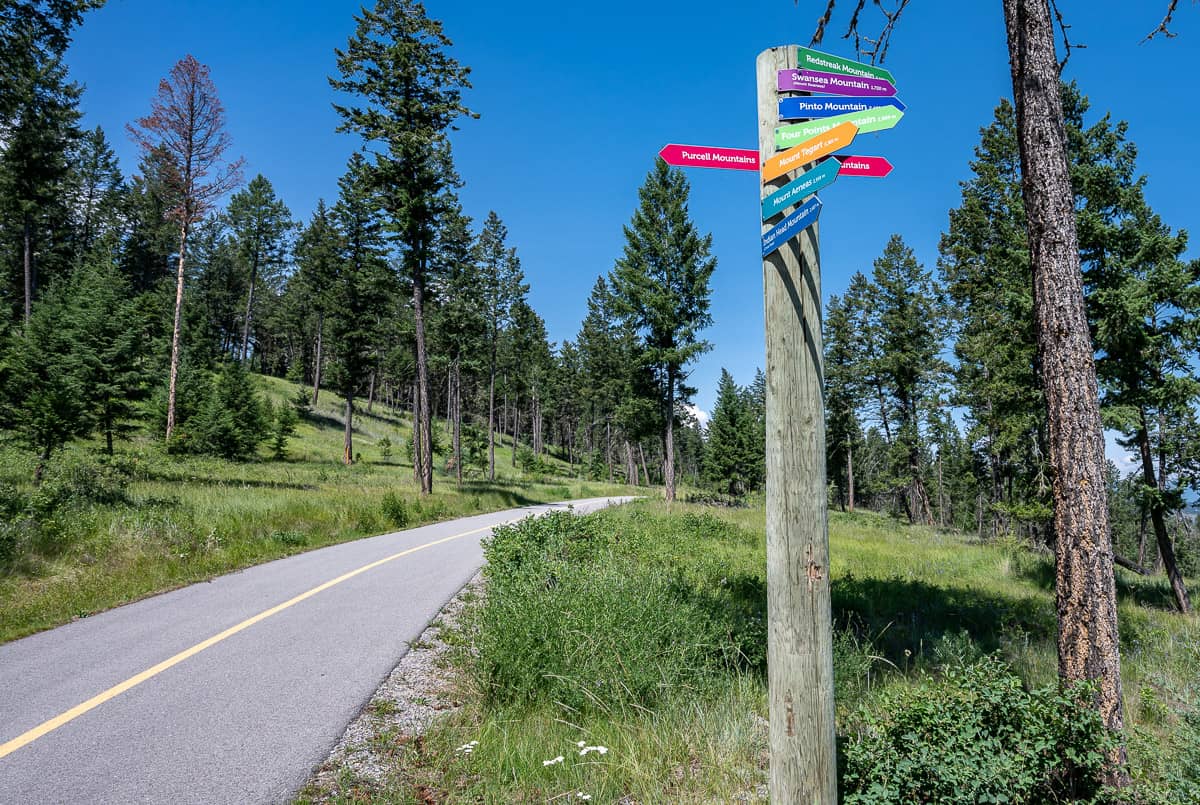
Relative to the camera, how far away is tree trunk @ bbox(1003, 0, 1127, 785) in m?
3.47

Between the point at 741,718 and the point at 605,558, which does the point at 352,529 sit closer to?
the point at 605,558

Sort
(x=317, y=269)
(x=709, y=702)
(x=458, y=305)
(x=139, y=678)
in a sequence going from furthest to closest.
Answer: (x=317, y=269)
(x=458, y=305)
(x=139, y=678)
(x=709, y=702)

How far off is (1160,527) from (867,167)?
14.8m

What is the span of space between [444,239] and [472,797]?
3304 cm

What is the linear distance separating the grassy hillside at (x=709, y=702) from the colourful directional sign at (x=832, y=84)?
10.5ft

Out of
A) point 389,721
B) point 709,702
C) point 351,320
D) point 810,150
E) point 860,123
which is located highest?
point 351,320

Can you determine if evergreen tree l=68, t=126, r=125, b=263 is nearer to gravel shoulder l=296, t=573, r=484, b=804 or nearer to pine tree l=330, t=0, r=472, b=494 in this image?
pine tree l=330, t=0, r=472, b=494

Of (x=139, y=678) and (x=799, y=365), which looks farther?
(x=139, y=678)

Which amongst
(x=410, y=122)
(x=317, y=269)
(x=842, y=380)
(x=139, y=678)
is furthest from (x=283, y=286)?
(x=139, y=678)

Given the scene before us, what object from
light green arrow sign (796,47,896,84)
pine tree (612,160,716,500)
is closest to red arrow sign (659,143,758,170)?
light green arrow sign (796,47,896,84)

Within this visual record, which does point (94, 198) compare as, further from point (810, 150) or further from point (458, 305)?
point (810, 150)

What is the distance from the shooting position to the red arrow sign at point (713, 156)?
9.86 ft

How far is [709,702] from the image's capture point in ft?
13.7

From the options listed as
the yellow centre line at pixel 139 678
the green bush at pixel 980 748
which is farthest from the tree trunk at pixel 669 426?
the green bush at pixel 980 748
